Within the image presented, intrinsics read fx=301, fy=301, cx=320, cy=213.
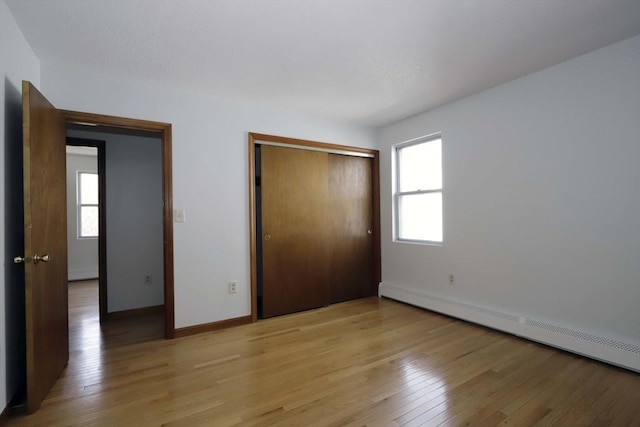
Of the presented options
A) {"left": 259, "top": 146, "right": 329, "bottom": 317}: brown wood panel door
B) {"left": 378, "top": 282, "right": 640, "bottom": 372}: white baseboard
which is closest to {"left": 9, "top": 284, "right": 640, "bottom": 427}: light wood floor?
{"left": 378, "top": 282, "right": 640, "bottom": 372}: white baseboard

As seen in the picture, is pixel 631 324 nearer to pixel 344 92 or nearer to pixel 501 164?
pixel 501 164

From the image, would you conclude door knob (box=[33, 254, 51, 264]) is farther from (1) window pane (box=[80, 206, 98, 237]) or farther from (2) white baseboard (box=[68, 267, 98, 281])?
(1) window pane (box=[80, 206, 98, 237])

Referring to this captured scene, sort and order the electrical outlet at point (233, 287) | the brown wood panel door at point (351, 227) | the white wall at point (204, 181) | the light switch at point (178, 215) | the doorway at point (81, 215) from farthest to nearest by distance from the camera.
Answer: the doorway at point (81, 215)
the brown wood panel door at point (351, 227)
the electrical outlet at point (233, 287)
the light switch at point (178, 215)
the white wall at point (204, 181)

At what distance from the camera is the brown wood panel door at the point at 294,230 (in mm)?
3463

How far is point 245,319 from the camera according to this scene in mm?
3266

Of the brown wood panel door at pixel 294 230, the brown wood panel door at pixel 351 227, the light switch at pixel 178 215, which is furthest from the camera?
the brown wood panel door at pixel 351 227

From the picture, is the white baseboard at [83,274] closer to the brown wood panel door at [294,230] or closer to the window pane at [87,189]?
the window pane at [87,189]

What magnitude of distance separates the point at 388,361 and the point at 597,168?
220 centimetres

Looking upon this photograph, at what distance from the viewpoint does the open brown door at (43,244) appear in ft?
5.75

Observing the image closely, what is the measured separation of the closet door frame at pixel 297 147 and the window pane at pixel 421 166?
0.38 meters

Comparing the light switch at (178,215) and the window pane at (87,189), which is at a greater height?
the window pane at (87,189)

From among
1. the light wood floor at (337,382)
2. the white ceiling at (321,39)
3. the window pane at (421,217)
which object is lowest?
the light wood floor at (337,382)

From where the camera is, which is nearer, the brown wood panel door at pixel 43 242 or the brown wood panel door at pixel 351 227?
the brown wood panel door at pixel 43 242

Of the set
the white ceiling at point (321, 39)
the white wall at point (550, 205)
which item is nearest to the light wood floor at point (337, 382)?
the white wall at point (550, 205)
